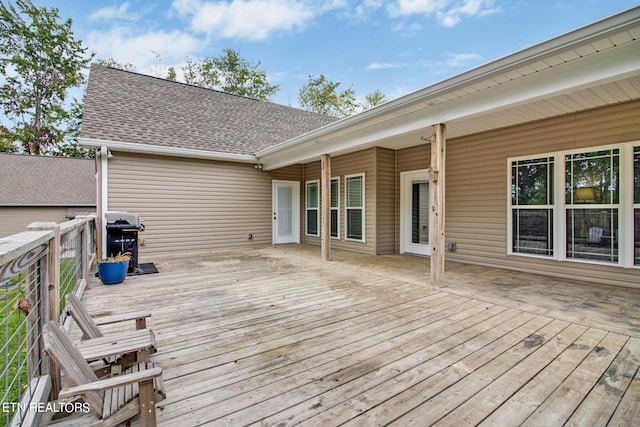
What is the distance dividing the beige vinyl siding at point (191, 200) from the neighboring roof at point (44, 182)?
36.1 feet

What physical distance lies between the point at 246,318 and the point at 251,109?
30.2 ft

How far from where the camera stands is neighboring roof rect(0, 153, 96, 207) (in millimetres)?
14203

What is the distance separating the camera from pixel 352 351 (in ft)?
8.12

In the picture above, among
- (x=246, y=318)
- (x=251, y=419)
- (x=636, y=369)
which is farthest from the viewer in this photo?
(x=246, y=318)

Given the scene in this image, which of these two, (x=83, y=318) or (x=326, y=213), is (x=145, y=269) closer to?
(x=326, y=213)

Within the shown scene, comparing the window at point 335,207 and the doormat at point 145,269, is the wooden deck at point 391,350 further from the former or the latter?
the window at point 335,207

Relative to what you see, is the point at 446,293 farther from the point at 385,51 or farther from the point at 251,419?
the point at 385,51

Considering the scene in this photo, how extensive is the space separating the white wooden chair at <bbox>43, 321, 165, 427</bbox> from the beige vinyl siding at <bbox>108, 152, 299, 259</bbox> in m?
6.25

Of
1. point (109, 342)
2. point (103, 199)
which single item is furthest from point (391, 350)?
point (103, 199)

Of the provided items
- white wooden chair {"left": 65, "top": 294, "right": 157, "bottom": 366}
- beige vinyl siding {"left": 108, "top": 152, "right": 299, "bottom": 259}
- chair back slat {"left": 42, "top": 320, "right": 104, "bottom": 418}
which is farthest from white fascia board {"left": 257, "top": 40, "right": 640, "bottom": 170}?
chair back slat {"left": 42, "top": 320, "right": 104, "bottom": 418}

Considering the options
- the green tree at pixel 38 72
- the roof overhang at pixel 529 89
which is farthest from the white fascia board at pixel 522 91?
the green tree at pixel 38 72

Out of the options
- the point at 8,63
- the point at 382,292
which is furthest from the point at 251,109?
the point at 8,63

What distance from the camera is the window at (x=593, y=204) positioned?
4387 mm
